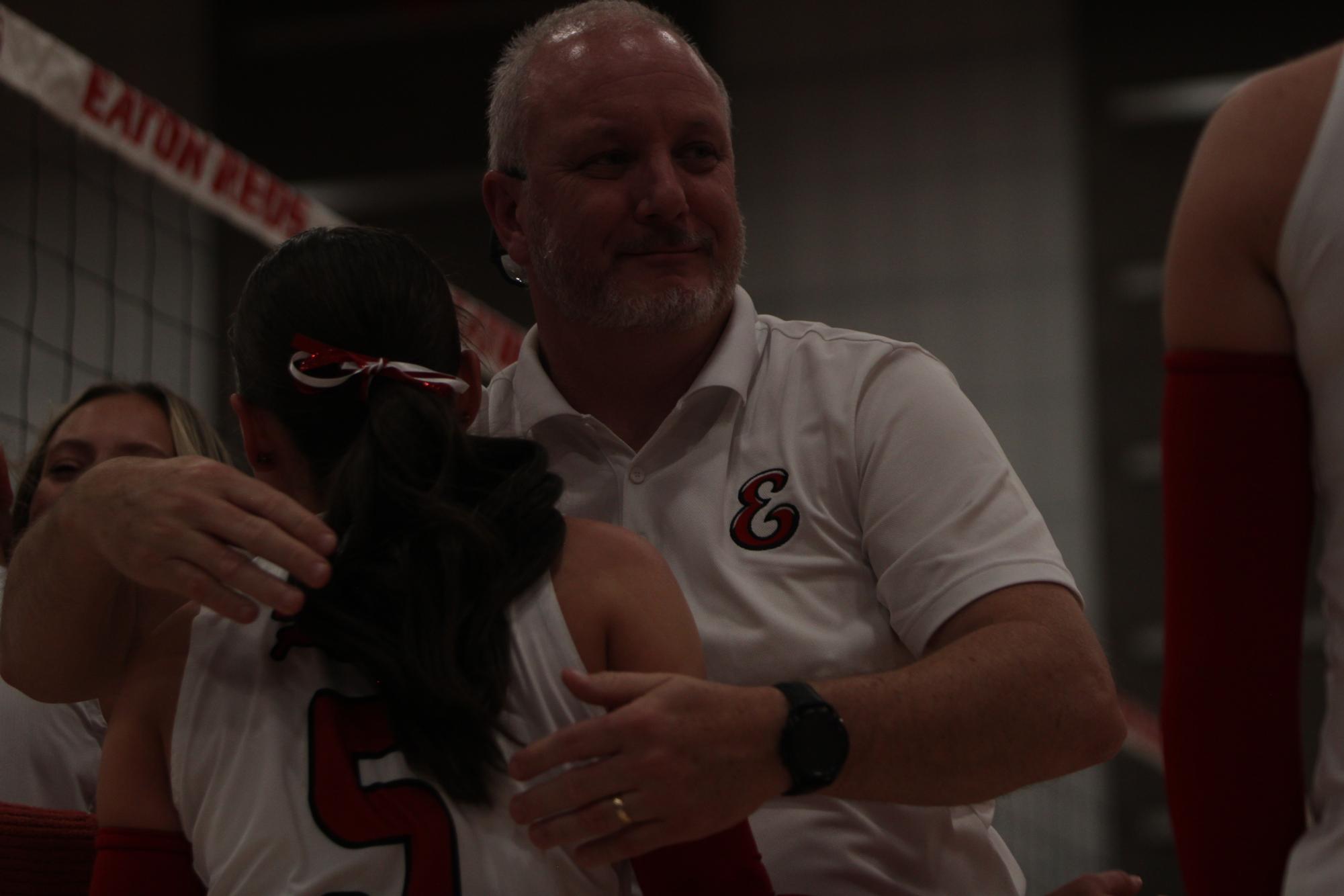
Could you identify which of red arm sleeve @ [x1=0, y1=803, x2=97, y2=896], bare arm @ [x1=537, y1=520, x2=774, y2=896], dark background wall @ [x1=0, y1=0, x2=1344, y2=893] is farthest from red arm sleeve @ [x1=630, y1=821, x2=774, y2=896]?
dark background wall @ [x1=0, y1=0, x2=1344, y2=893]

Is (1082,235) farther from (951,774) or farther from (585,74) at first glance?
(951,774)

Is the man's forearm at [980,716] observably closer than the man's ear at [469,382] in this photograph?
Yes

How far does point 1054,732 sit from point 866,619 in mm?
387

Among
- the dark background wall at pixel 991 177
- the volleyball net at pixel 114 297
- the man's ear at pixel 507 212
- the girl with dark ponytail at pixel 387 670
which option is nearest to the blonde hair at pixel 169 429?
the man's ear at pixel 507 212

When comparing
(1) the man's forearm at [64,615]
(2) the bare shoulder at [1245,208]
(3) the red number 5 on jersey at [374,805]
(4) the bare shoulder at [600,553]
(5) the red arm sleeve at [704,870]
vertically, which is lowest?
(5) the red arm sleeve at [704,870]

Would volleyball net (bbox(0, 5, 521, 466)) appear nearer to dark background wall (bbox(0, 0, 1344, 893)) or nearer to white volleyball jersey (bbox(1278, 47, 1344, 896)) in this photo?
dark background wall (bbox(0, 0, 1344, 893))

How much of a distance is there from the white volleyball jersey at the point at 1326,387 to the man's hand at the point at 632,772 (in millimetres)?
579

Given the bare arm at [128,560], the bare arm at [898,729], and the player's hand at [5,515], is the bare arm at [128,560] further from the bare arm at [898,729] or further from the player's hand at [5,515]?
the player's hand at [5,515]

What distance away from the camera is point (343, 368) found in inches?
68.2

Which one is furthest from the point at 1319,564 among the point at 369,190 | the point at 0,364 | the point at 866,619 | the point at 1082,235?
the point at 369,190

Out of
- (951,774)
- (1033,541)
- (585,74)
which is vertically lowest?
(951,774)

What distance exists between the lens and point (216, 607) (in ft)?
5.33

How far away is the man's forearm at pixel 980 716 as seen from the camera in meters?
1.78

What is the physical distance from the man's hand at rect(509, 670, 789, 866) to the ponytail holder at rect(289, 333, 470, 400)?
433mm
